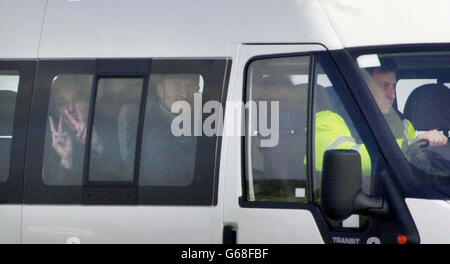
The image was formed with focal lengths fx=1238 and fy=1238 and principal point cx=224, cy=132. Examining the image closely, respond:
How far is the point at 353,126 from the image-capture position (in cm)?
705

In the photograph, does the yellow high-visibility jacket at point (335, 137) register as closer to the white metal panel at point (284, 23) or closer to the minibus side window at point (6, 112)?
the white metal panel at point (284, 23)

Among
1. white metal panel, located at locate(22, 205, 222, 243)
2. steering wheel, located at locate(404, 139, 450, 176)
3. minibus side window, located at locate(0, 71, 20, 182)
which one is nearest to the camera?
steering wheel, located at locate(404, 139, 450, 176)

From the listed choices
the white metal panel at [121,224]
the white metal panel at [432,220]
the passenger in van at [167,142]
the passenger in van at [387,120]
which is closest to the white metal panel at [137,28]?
the passenger in van at [167,142]

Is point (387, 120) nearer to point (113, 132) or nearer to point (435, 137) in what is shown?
point (435, 137)

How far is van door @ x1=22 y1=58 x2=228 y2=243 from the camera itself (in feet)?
24.4

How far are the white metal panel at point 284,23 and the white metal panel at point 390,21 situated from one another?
0.07 m

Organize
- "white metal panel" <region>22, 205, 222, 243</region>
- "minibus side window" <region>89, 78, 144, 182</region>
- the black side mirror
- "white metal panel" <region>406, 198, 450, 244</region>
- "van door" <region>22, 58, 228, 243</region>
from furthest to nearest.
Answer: "minibus side window" <region>89, 78, 144, 182</region> < "van door" <region>22, 58, 228, 243</region> < "white metal panel" <region>22, 205, 222, 243</region> < "white metal panel" <region>406, 198, 450, 244</region> < the black side mirror

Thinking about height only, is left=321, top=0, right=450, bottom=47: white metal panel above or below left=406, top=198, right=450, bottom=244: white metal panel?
above

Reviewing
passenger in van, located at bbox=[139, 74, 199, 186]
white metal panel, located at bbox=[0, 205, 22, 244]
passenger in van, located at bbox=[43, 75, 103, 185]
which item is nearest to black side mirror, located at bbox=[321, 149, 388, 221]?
passenger in van, located at bbox=[139, 74, 199, 186]

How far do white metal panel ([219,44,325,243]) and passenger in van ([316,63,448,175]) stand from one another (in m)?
0.36

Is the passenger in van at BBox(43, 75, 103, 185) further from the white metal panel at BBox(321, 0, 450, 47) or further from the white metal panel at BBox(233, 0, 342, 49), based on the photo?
the white metal panel at BBox(321, 0, 450, 47)

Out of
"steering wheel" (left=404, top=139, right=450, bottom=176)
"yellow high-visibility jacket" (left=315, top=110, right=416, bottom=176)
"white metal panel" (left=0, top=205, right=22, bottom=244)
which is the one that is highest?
"yellow high-visibility jacket" (left=315, top=110, right=416, bottom=176)
